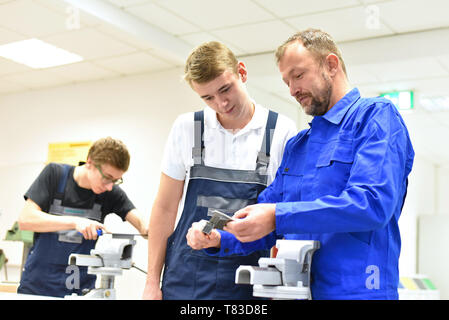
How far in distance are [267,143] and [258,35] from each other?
3.23 meters

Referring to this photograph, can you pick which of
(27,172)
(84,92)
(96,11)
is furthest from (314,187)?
(27,172)

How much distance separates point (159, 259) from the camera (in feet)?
6.04

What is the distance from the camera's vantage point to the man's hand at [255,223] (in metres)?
1.22

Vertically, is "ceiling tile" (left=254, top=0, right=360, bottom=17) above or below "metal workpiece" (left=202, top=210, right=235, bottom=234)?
above

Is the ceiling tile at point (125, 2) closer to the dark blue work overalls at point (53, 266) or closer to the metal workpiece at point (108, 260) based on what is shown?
the dark blue work overalls at point (53, 266)

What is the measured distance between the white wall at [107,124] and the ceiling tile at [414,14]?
1782mm

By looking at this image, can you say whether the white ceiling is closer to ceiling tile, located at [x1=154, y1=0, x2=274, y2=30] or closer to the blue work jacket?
ceiling tile, located at [x1=154, y1=0, x2=274, y2=30]

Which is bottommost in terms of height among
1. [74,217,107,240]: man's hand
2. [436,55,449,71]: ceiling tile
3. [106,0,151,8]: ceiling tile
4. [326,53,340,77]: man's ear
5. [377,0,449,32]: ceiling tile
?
[74,217,107,240]: man's hand

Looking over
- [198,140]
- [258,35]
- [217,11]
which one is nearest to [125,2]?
[217,11]

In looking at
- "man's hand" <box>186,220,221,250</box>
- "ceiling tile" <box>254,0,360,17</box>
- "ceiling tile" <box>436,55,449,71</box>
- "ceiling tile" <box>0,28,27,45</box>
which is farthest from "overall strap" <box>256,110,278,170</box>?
"ceiling tile" <box>0,28,27,45</box>

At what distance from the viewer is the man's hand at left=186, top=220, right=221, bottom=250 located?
4.69 feet

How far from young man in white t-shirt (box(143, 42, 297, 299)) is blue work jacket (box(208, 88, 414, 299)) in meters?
0.40

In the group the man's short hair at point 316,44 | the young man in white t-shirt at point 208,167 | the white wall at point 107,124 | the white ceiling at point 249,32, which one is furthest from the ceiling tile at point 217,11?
the man's short hair at point 316,44

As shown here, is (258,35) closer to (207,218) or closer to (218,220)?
(207,218)
